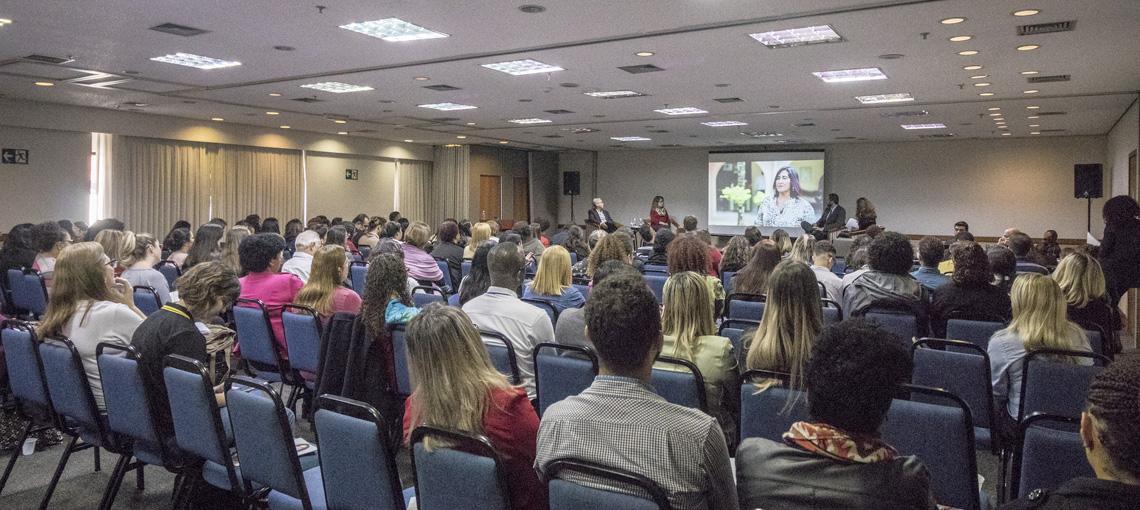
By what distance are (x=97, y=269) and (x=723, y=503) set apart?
323cm

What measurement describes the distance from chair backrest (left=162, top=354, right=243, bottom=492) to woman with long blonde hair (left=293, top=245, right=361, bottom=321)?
1689 mm

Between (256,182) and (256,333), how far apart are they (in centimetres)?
1264

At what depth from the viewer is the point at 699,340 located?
3135 millimetres

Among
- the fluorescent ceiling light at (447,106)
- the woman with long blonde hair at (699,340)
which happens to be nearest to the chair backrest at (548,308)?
the woman with long blonde hair at (699,340)

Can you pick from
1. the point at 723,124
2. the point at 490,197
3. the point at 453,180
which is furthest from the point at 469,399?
the point at 490,197

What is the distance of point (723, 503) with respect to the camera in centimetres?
173

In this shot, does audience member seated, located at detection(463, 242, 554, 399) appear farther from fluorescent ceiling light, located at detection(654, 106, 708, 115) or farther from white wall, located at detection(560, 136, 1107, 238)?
white wall, located at detection(560, 136, 1107, 238)

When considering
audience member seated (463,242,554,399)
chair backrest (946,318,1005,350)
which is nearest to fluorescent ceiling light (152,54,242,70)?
audience member seated (463,242,554,399)

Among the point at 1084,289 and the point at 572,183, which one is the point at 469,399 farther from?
the point at 572,183

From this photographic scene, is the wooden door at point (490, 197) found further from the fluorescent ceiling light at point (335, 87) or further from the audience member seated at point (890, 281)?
the audience member seated at point (890, 281)

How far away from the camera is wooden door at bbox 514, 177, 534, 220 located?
22.5 meters

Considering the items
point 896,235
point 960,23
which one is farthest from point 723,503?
point 960,23

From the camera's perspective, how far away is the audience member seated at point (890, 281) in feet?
15.0

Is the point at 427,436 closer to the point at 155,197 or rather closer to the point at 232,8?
the point at 232,8
